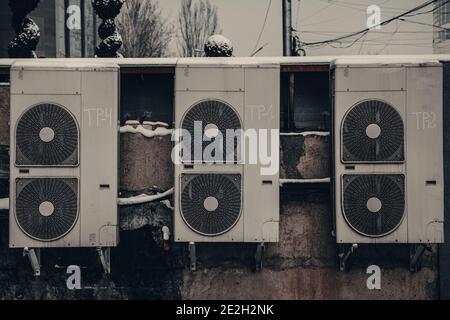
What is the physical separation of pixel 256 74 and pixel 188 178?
152 centimetres

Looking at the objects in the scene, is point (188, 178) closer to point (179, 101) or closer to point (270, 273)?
point (179, 101)

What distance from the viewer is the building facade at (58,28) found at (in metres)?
17.8

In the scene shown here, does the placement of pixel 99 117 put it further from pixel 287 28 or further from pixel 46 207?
pixel 287 28

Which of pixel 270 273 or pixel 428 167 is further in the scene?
pixel 270 273

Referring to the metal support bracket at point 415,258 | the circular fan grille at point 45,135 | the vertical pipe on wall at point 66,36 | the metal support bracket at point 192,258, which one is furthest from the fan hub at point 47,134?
the vertical pipe on wall at point 66,36

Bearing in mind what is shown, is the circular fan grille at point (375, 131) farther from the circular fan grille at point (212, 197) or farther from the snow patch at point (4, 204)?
the snow patch at point (4, 204)

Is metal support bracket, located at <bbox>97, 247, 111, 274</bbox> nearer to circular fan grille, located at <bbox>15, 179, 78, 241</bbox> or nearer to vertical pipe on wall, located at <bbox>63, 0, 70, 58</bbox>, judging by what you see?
circular fan grille, located at <bbox>15, 179, 78, 241</bbox>

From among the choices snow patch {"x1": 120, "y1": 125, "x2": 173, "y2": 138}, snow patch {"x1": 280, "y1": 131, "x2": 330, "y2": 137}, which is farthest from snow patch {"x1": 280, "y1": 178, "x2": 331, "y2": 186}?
snow patch {"x1": 120, "y1": 125, "x2": 173, "y2": 138}

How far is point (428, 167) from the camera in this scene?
277 inches

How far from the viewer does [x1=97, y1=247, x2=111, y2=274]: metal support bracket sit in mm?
7344

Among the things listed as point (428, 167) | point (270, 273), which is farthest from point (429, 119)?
point (270, 273)

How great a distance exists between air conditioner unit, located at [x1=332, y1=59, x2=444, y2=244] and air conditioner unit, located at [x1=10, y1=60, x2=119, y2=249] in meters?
2.83

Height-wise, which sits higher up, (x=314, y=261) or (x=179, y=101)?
(x=179, y=101)
